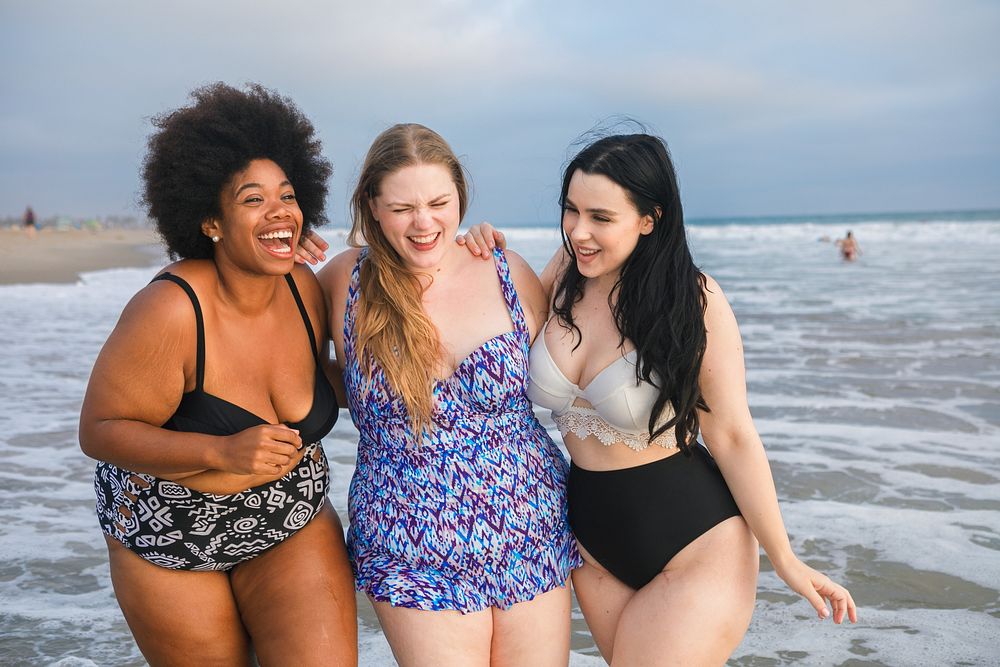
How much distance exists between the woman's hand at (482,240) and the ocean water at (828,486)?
0.95 m

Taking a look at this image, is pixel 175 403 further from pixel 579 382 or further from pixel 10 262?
pixel 10 262

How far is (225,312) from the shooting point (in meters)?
2.93

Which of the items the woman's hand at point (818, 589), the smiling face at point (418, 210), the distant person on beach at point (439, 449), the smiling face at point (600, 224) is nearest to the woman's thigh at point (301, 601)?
the distant person on beach at point (439, 449)

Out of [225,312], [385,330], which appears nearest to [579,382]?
[385,330]

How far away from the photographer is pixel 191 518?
9.27 ft

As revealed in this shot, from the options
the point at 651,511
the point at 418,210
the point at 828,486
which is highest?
the point at 418,210

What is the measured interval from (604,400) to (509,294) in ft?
1.98

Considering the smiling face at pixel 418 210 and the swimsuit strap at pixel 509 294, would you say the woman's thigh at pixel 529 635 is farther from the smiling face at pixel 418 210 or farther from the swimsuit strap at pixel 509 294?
the smiling face at pixel 418 210

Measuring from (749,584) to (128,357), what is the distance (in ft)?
7.18

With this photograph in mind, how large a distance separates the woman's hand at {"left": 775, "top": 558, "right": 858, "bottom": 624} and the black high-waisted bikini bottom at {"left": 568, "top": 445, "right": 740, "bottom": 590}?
0.90 ft

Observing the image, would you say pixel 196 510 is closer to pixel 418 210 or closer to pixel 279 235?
pixel 279 235

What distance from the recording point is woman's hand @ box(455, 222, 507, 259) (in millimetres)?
3420

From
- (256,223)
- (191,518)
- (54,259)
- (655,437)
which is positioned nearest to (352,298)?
(256,223)

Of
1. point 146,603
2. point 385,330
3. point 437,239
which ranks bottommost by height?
point 146,603
